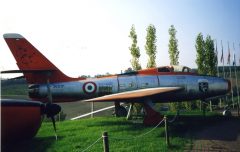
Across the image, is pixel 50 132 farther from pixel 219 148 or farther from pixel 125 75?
pixel 219 148


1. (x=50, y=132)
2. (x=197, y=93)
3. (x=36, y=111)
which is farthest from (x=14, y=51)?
(x=197, y=93)

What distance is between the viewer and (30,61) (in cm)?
1884

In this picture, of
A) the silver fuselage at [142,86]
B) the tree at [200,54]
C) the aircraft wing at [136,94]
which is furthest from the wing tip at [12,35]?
the tree at [200,54]

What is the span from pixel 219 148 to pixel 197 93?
7492 millimetres

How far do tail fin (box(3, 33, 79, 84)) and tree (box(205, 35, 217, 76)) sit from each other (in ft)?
56.6

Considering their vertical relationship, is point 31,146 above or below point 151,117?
below

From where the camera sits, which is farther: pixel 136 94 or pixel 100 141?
pixel 136 94

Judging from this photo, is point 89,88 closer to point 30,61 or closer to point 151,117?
point 30,61

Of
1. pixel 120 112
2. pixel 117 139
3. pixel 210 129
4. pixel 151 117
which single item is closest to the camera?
pixel 117 139

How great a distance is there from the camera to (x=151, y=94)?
16641 mm

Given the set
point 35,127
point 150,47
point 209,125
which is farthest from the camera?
point 150,47

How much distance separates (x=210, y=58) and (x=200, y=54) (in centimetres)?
124

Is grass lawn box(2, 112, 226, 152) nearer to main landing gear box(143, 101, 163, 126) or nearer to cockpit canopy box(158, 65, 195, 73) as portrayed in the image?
main landing gear box(143, 101, 163, 126)

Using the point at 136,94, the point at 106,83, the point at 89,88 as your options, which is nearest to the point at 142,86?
the point at 136,94
